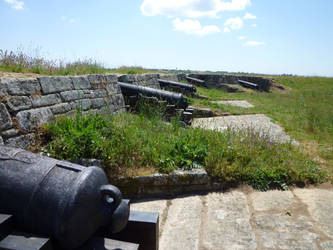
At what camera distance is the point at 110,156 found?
156 inches

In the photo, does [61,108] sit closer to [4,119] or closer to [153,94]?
[4,119]

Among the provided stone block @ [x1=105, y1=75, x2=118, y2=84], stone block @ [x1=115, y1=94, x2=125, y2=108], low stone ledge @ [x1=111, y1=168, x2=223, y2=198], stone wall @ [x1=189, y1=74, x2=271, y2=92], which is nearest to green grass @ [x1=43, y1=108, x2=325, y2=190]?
low stone ledge @ [x1=111, y1=168, x2=223, y2=198]

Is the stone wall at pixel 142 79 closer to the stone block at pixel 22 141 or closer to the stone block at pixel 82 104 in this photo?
the stone block at pixel 82 104

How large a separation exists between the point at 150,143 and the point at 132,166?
0.67m

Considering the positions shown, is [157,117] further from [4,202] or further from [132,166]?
[4,202]

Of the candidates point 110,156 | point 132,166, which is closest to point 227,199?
point 132,166

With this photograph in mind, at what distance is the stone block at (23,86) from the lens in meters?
3.91

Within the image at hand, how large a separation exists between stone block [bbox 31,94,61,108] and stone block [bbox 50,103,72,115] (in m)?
0.08

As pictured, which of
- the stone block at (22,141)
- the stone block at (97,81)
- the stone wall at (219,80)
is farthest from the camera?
the stone wall at (219,80)

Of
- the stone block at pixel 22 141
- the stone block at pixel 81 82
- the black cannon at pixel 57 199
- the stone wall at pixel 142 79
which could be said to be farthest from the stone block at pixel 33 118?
the stone wall at pixel 142 79

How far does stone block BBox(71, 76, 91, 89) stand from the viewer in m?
5.76

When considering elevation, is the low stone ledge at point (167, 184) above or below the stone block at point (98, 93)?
below

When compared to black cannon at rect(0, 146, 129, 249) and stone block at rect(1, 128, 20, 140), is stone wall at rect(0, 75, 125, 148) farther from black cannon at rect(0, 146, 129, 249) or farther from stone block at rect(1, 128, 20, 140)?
black cannon at rect(0, 146, 129, 249)

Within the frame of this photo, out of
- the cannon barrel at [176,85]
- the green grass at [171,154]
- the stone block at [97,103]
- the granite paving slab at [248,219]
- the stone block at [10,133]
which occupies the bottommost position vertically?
the granite paving slab at [248,219]
